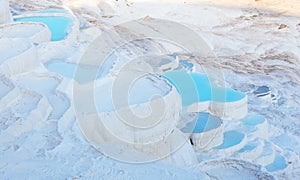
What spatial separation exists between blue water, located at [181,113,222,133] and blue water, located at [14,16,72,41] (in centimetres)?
495

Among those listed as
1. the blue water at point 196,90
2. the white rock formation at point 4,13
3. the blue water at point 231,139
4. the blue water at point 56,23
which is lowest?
the blue water at point 231,139

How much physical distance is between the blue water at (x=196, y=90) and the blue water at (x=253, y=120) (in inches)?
19.7

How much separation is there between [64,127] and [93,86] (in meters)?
1.49

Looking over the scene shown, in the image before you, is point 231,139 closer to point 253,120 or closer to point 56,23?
point 253,120

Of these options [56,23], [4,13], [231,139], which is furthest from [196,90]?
[4,13]

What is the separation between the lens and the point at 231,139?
25.2ft

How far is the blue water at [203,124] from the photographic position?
739 cm

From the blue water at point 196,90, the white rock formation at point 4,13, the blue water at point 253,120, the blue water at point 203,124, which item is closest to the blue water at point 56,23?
the white rock formation at point 4,13

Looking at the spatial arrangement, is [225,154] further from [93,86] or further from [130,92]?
[93,86]

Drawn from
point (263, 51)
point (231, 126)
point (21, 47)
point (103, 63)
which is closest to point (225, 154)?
point (231, 126)

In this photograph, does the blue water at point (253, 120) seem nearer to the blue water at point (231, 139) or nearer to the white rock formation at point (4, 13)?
the blue water at point (231, 139)

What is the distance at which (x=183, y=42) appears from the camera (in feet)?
48.0

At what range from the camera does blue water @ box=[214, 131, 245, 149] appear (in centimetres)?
741

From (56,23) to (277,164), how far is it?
25.9 feet
